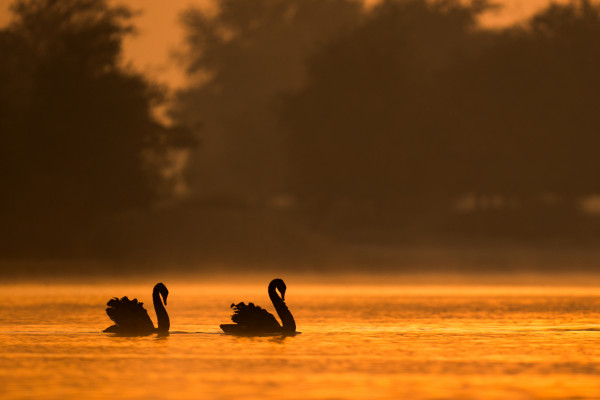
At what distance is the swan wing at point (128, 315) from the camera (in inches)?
1045

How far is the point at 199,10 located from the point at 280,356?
424 feet

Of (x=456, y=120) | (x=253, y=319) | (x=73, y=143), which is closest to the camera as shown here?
(x=253, y=319)

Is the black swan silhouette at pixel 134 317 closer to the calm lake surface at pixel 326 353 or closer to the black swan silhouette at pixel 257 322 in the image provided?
the calm lake surface at pixel 326 353

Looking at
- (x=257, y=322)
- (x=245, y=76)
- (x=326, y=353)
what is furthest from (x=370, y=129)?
(x=326, y=353)

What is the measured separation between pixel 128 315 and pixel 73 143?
1696 inches

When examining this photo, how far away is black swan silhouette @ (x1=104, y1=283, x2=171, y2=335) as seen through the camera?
87.2 ft

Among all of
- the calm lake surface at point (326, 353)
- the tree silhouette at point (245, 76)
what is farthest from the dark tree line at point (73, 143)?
the tree silhouette at point (245, 76)

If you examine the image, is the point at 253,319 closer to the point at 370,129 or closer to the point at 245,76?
the point at 370,129

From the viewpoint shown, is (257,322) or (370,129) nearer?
(257,322)

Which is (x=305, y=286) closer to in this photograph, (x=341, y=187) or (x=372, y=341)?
(x=372, y=341)

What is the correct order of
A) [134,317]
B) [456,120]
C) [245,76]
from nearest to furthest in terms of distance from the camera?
[134,317] < [456,120] < [245,76]

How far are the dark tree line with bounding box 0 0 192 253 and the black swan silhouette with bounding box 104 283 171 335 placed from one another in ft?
134

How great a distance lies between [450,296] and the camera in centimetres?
4191

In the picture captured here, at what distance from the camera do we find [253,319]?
26.7m
